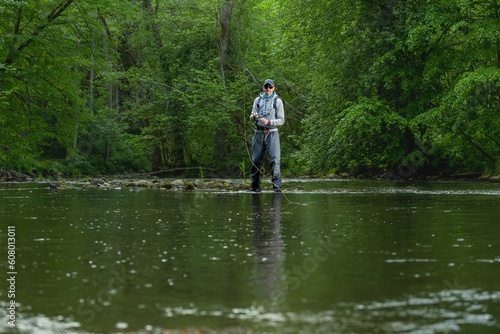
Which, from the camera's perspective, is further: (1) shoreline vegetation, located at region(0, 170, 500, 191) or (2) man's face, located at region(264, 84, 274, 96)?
(1) shoreline vegetation, located at region(0, 170, 500, 191)

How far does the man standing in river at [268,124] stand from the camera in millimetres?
17156

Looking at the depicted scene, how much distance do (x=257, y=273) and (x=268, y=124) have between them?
11.7 meters

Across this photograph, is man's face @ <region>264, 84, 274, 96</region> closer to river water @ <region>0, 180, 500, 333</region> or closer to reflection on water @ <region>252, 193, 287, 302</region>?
reflection on water @ <region>252, 193, 287, 302</region>

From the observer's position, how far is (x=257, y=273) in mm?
5762

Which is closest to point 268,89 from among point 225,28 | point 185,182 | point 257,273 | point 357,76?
point 185,182

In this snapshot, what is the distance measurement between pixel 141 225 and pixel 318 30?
22.4 meters

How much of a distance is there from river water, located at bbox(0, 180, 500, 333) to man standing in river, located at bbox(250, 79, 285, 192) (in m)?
6.26

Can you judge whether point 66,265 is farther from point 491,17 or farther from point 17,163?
point 17,163

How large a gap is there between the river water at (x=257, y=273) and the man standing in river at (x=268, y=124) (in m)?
6.26

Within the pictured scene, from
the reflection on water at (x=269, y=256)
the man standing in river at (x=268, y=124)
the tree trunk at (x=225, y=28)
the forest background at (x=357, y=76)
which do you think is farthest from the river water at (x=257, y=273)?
the tree trunk at (x=225, y=28)

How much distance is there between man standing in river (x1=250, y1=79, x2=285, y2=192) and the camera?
17156 millimetres

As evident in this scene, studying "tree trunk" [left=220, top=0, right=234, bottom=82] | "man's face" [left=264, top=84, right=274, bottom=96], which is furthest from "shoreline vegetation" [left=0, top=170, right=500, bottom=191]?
"tree trunk" [left=220, top=0, right=234, bottom=82]

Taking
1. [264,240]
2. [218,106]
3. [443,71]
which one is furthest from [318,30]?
[264,240]

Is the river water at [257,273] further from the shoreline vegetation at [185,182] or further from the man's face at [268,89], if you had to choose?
the shoreline vegetation at [185,182]
